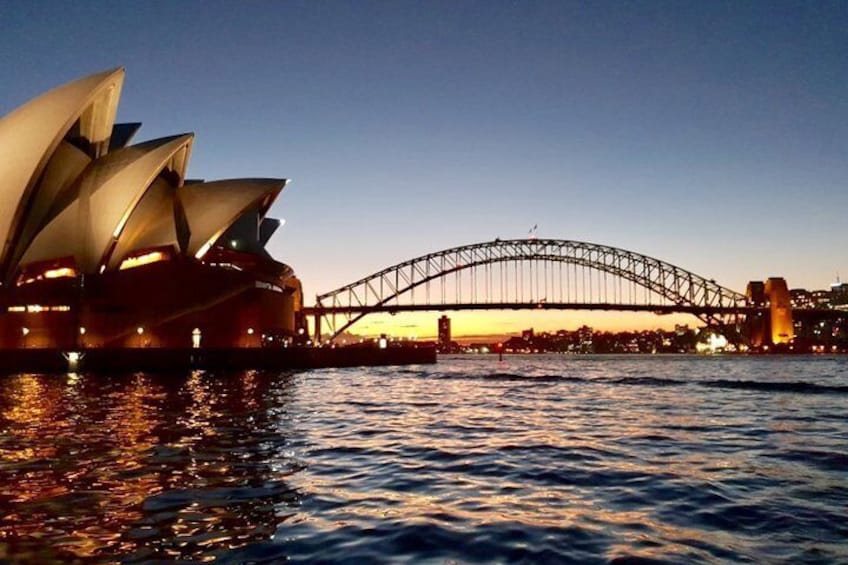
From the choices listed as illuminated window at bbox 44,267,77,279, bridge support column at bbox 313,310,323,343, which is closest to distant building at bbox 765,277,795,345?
bridge support column at bbox 313,310,323,343

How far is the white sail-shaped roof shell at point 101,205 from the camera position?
46.1 m

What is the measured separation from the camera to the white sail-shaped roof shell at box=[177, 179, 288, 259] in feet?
175

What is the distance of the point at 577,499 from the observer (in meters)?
7.95

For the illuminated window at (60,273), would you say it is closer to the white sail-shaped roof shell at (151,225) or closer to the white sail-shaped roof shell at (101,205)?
the white sail-shaped roof shell at (101,205)

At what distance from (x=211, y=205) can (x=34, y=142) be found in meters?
14.6

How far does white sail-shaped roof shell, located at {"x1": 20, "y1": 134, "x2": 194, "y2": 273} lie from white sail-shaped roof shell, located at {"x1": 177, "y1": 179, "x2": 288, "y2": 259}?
6249 mm

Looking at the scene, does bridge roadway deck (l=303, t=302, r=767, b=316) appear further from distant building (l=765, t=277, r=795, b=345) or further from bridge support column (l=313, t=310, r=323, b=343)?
distant building (l=765, t=277, r=795, b=345)

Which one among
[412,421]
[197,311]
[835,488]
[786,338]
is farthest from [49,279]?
[786,338]

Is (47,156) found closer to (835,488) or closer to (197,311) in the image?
(197,311)

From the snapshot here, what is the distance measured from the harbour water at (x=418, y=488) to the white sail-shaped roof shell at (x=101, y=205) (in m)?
31.6

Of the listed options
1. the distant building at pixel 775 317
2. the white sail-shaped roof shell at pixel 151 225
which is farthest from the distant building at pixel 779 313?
the white sail-shaped roof shell at pixel 151 225

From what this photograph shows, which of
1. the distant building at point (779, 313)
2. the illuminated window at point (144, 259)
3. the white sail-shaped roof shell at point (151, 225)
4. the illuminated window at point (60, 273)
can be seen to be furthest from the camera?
the distant building at point (779, 313)

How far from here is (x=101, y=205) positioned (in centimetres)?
4612

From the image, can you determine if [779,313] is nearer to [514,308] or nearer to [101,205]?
[514,308]
